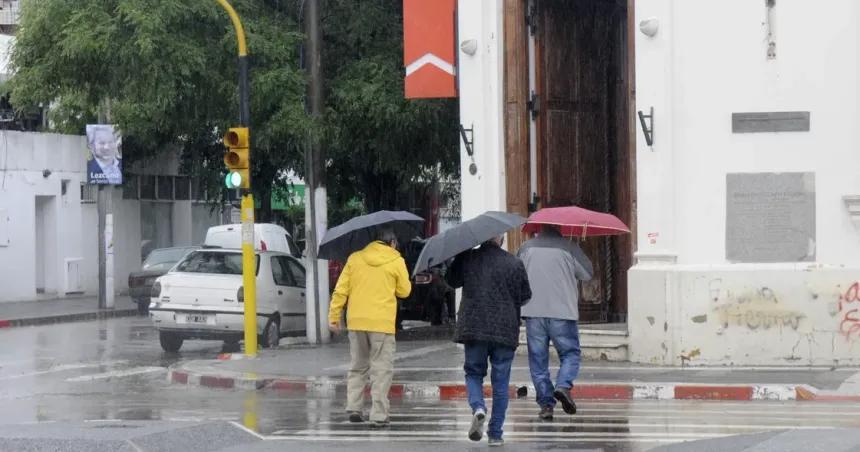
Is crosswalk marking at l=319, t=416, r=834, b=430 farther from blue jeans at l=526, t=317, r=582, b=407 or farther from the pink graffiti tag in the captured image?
the pink graffiti tag

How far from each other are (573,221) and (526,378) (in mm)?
3051

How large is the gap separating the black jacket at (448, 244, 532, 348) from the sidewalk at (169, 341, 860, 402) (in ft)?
13.7

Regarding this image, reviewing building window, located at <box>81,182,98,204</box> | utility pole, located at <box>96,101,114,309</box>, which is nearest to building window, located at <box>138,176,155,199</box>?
building window, located at <box>81,182,98,204</box>

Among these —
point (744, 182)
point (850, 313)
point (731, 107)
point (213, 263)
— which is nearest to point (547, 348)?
point (744, 182)

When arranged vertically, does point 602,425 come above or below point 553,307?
below

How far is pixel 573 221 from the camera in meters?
13.3

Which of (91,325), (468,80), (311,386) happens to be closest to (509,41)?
(468,80)

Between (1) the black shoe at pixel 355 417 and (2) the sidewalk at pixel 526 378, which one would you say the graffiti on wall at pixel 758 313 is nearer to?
(2) the sidewalk at pixel 526 378

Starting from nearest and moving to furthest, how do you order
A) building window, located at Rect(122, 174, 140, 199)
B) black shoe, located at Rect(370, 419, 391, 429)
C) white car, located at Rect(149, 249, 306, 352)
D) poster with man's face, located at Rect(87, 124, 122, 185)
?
black shoe, located at Rect(370, 419, 391, 429)
white car, located at Rect(149, 249, 306, 352)
poster with man's face, located at Rect(87, 124, 122, 185)
building window, located at Rect(122, 174, 140, 199)

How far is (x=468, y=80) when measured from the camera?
62.5 feet

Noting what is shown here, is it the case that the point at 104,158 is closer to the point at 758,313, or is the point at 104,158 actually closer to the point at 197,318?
the point at 197,318

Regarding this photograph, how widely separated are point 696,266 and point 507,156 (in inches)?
123

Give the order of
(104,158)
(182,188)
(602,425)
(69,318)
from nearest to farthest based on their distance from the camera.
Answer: (602,425)
(69,318)
(104,158)
(182,188)

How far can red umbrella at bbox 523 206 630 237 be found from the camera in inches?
520
